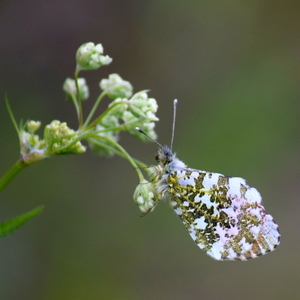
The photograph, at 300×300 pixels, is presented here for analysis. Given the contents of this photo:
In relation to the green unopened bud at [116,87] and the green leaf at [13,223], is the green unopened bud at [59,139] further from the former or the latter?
the green unopened bud at [116,87]

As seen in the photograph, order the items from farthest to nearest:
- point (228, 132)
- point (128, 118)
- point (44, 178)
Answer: point (228, 132) < point (44, 178) < point (128, 118)

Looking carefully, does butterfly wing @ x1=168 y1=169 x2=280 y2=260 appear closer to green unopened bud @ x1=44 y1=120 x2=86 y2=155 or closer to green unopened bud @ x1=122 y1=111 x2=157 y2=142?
green unopened bud @ x1=122 y1=111 x2=157 y2=142

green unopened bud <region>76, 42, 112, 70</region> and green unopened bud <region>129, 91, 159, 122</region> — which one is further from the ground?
green unopened bud <region>76, 42, 112, 70</region>

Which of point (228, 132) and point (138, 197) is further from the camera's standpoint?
point (228, 132)

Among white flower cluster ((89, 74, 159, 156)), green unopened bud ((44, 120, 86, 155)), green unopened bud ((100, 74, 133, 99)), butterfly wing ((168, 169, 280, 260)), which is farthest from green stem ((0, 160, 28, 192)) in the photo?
butterfly wing ((168, 169, 280, 260))

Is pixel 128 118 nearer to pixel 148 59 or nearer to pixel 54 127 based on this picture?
pixel 54 127

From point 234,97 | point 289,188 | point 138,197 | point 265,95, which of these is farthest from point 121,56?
point 138,197

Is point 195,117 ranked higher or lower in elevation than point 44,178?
higher

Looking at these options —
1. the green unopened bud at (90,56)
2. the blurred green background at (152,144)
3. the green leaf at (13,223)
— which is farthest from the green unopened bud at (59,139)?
the blurred green background at (152,144)
